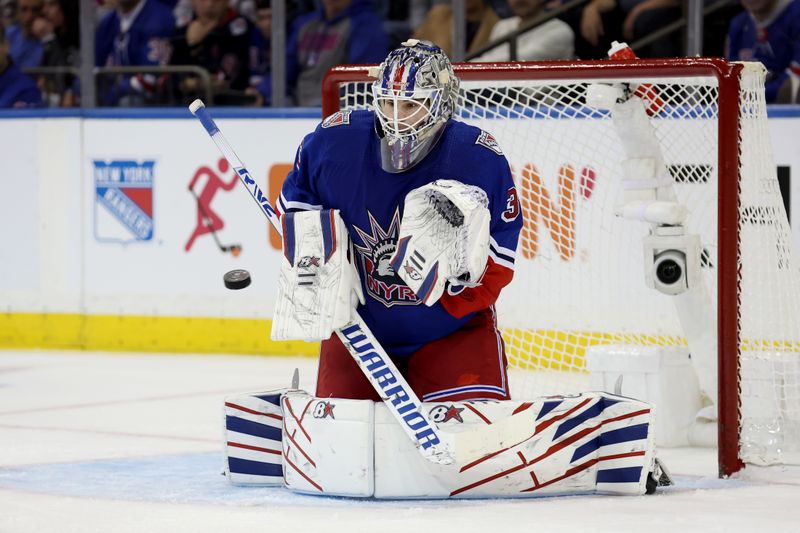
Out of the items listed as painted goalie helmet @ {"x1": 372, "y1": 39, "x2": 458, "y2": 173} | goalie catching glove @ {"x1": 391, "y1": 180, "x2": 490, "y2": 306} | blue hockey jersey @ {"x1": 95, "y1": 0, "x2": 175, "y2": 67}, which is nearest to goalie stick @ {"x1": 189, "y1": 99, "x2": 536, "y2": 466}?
goalie catching glove @ {"x1": 391, "y1": 180, "x2": 490, "y2": 306}

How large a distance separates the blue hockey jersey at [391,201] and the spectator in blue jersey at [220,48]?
3.46m

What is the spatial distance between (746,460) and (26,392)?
8.92ft

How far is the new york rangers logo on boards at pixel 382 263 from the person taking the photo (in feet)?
10.2

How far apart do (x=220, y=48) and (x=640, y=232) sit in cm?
240

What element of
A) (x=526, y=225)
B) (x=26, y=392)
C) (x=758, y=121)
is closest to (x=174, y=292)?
(x=26, y=392)

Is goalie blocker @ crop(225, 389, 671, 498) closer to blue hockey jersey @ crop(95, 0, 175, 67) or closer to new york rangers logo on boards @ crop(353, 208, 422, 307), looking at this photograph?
new york rangers logo on boards @ crop(353, 208, 422, 307)

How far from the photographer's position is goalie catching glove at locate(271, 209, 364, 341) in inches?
119

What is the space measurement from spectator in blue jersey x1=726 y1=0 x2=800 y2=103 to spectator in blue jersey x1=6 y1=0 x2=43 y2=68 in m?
3.28

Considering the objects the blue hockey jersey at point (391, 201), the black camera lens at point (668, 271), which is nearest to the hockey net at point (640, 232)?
the black camera lens at point (668, 271)

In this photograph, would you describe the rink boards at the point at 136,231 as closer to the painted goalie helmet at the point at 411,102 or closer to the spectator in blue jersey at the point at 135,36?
the spectator in blue jersey at the point at 135,36

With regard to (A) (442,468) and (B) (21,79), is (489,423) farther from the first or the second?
(B) (21,79)

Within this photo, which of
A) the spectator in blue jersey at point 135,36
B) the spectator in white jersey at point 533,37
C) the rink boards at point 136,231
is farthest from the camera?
the spectator in blue jersey at point 135,36

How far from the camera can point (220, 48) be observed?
6672 mm

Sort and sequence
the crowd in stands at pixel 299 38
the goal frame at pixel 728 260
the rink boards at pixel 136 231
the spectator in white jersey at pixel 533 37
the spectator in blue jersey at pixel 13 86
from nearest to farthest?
the goal frame at pixel 728 260
the crowd in stands at pixel 299 38
the spectator in white jersey at pixel 533 37
the rink boards at pixel 136 231
the spectator in blue jersey at pixel 13 86
